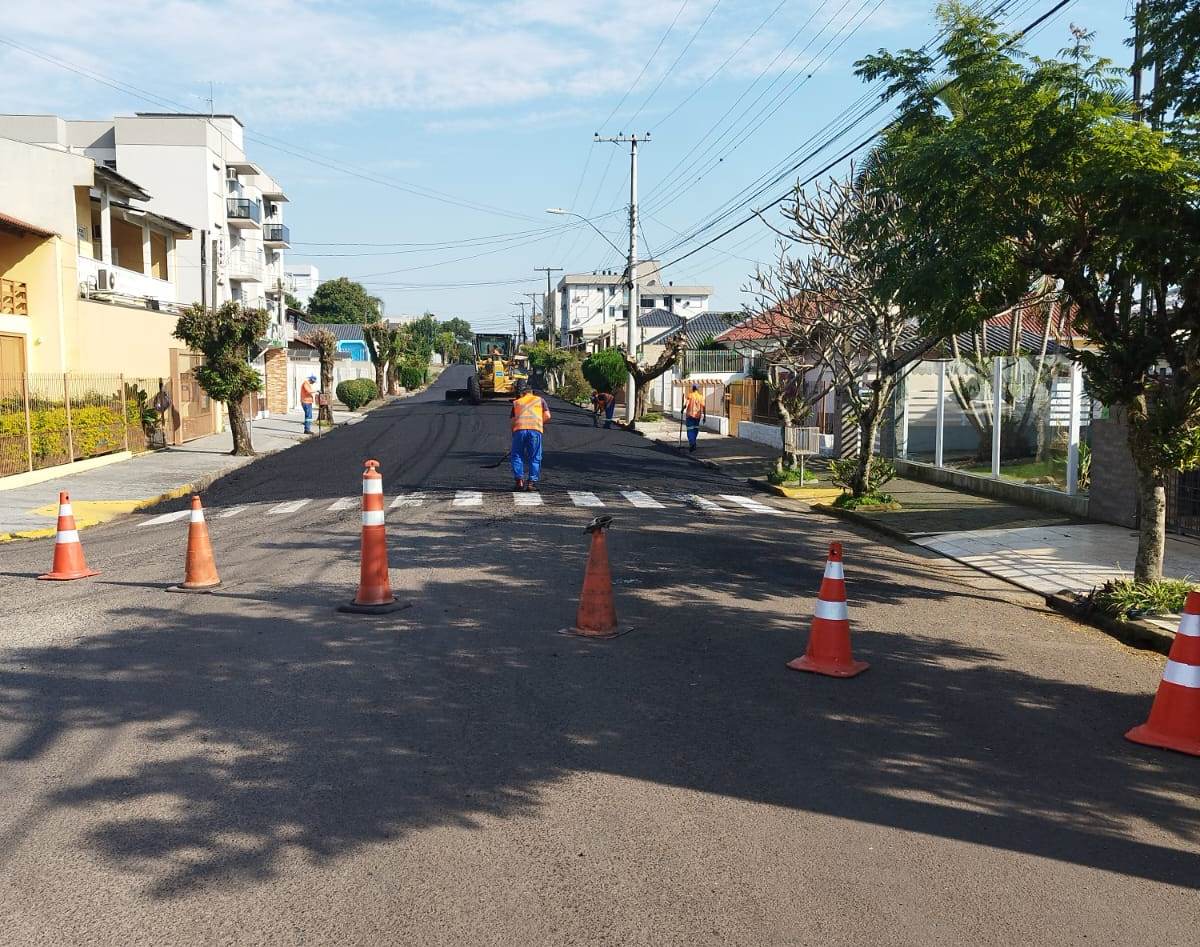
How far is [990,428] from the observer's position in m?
18.4

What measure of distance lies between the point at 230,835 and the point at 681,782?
6.43ft

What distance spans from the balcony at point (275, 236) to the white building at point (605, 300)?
31932 millimetres

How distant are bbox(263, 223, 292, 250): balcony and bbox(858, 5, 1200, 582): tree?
67013 millimetres

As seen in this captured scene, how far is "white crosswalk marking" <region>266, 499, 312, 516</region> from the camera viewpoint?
16.3 metres

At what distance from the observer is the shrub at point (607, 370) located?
5244 centimetres

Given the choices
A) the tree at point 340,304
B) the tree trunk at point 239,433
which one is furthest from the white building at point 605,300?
the tree trunk at point 239,433

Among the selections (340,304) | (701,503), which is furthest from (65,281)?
(340,304)

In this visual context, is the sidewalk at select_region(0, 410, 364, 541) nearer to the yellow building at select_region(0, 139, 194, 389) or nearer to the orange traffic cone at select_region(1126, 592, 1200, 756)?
the yellow building at select_region(0, 139, 194, 389)

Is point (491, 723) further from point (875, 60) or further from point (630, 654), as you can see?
point (875, 60)

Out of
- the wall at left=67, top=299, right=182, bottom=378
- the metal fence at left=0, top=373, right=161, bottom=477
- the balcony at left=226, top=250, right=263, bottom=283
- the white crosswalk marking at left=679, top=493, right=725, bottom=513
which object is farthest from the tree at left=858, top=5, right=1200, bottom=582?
the balcony at left=226, top=250, right=263, bottom=283

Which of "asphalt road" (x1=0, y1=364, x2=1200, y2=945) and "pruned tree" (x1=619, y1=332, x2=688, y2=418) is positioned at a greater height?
"pruned tree" (x1=619, y1=332, x2=688, y2=418)

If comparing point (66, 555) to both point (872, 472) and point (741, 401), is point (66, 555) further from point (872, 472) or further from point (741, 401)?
point (741, 401)

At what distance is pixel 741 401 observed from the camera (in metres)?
35.9

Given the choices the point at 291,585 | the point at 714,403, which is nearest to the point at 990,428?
the point at 291,585
